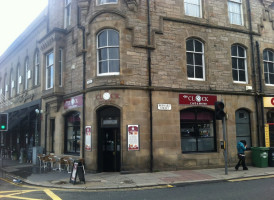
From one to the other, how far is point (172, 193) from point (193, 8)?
11.2 m

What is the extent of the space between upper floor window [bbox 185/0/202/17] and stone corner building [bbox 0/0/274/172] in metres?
0.06

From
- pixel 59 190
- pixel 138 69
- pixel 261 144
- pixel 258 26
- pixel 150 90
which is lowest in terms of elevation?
pixel 59 190

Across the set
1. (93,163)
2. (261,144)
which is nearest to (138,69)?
(93,163)

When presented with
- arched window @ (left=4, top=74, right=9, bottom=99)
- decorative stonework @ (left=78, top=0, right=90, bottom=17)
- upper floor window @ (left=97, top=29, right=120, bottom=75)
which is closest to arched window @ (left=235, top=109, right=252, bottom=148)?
upper floor window @ (left=97, top=29, right=120, bottom=75)

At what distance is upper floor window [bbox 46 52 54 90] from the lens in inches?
688

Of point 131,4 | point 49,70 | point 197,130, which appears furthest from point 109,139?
point 49,70

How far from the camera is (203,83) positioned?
14.9 meters

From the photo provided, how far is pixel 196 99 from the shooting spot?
47.4ft

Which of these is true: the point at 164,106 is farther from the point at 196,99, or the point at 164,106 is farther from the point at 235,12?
the point at 235,12

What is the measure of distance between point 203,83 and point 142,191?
26.2 feet

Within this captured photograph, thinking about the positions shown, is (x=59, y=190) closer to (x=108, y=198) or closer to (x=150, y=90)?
(x=108, y=198)

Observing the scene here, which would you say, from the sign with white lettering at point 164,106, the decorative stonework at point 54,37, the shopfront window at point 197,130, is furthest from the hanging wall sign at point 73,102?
the shopfront window at point 197,130

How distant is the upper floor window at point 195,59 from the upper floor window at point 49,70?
8.93m

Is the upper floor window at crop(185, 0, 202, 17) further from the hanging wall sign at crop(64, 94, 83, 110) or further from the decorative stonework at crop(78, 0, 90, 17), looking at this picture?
the hanging wall sign at crop(64, 94, 83, 110)
